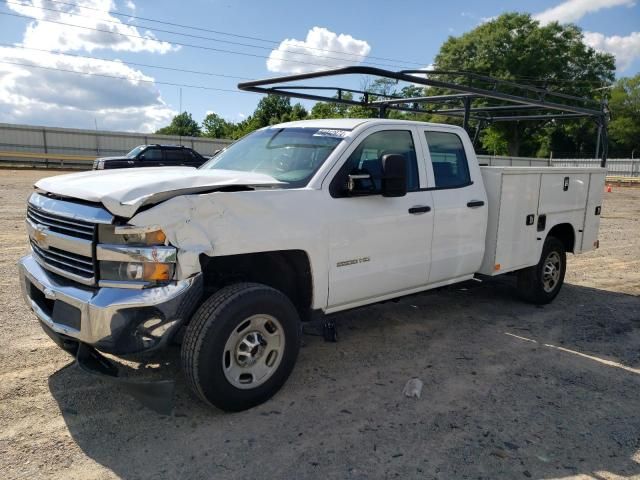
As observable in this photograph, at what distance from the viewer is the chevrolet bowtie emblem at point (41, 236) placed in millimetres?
3561

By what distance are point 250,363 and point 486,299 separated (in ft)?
13.1

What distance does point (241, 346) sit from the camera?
3506mm

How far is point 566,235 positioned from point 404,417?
4238mm

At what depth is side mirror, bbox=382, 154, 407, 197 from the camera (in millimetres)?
4020

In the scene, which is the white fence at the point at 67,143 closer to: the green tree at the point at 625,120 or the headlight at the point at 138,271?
the headlight at the point at 138,271

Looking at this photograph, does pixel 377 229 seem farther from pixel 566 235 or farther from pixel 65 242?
pixel 566 235

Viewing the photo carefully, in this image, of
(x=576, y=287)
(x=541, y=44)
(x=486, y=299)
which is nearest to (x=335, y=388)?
(x=486, y=299)

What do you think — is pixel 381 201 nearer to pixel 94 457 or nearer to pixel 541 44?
pixel 94 457

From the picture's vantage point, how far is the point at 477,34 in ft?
164

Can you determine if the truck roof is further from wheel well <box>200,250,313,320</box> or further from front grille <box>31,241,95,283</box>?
front grille <box>31,241,95,283</box>

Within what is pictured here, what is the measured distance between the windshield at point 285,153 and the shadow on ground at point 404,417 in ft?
5.32

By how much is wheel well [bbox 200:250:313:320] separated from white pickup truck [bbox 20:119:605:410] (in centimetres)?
1

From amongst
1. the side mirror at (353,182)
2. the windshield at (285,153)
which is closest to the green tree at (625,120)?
the windshield at (285,153)

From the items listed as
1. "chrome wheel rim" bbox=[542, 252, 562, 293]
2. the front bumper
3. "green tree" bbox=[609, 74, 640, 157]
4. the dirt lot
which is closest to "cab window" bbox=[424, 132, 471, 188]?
the dirt lot
